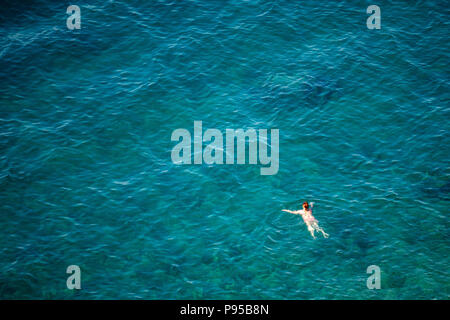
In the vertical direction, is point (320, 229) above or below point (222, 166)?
below

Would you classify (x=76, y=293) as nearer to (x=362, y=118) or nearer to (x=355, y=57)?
(x=362, y=118)

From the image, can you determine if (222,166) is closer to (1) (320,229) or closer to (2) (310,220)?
(2) (310,220)

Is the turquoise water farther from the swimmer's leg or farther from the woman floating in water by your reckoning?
the woman floating in water

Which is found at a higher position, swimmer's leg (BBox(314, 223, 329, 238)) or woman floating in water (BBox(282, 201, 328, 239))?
woman floating in water (BBox(282, 201, 328, 239))

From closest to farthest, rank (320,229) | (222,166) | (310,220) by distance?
1. (320,229)
2. (310,220)
3. (222,166)

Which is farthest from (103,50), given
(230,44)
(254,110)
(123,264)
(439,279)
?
(439,279)

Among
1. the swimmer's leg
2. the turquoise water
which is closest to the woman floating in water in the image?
the swimmer's leg

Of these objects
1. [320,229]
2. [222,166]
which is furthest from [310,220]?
[222,166]

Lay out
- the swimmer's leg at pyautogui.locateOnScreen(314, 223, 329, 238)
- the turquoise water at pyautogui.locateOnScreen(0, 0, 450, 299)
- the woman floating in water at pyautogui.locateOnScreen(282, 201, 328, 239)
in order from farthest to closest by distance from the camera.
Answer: the woman floating in water at pyautogui.locateOnScreen(282, 201, 328, 239), the swimmer's leg at pyautogui.locateOnScreen(314, 223, 329, 238), the turquoise water at pyautogui.locateOnScreen(0, 0, 450, 299)

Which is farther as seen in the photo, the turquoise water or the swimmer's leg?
the swimmer's leg

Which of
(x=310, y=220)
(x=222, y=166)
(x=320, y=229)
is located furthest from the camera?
(x=222, y=166)
